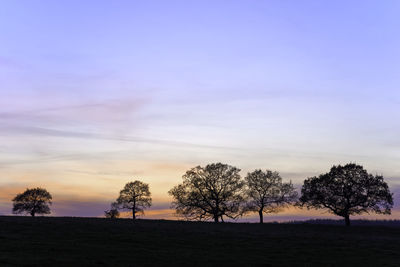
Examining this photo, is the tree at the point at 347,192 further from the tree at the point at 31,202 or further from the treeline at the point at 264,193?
the tree at the point at 31,202

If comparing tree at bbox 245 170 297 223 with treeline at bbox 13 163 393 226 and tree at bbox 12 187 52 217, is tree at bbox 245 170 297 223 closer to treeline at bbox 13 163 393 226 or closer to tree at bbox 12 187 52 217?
treeline at bbox 13 163 393 226

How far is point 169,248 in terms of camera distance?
47125 millimetres

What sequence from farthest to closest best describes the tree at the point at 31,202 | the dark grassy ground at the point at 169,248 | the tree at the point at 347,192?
the tree at the point at 31,202
the tree at the point at 347,192
the dark grassy ground at the point at 169,248

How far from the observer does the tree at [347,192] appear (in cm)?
9075

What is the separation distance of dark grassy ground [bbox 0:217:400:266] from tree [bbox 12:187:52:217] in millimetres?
67882

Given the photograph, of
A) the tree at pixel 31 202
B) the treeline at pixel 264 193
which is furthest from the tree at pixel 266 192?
the tree at pixel 31 202

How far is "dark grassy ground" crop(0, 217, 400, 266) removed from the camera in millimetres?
37625

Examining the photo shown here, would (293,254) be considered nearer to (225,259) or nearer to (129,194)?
(225,259)

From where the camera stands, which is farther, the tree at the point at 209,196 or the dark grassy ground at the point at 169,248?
the tree at the point at 209,196

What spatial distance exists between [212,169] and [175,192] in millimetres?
10714

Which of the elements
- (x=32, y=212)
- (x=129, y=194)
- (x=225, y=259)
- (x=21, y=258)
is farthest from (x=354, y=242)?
(x=32, y=212)

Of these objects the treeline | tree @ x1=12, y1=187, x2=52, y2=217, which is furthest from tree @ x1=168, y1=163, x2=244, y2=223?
tree @ x1=12, y1=187, x2=52, y2=217

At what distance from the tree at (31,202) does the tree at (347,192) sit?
78448 millimetres

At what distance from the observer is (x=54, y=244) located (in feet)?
146
